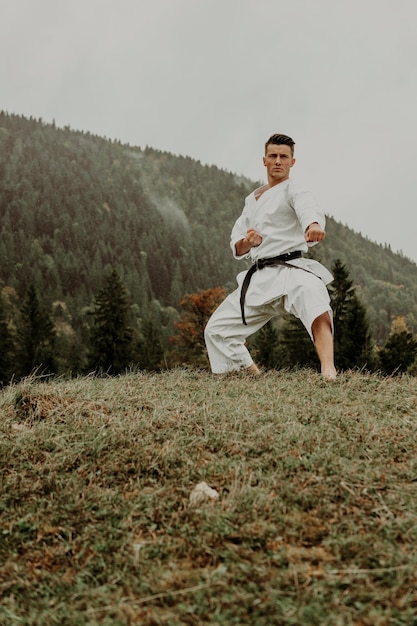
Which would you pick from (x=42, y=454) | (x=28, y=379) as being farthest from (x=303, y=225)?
(x=42, y=454)

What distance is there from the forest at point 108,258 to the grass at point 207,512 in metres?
31.3

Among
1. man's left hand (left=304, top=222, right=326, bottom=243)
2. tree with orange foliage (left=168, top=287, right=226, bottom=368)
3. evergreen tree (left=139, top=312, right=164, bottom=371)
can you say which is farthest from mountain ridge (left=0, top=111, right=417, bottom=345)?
man's left hand (left=304, top=222, right=326, bottom=243)

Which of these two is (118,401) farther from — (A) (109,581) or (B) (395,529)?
(B) (395,529)

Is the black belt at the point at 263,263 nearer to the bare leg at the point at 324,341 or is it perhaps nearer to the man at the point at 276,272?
the man at the point at 276,272

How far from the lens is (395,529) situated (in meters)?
2.35

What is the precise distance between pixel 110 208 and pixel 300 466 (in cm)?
16077

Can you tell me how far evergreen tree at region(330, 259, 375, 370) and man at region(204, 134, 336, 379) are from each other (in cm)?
2860

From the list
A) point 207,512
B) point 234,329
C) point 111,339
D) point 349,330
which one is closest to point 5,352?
point 111,339

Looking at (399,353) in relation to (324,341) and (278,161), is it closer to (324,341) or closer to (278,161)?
(278,161)

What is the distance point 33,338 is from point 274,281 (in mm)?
45611

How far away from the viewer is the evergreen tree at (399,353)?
30.2 metres

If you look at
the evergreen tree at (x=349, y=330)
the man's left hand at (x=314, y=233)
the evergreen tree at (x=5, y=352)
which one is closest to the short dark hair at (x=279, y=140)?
the man's left hand at (x=314, y=233)

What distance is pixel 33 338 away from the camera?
159 feet

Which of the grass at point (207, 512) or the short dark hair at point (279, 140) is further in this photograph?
the short dark hair at point (279, 140)
